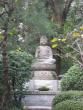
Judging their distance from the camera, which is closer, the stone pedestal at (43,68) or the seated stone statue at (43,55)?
the stone pedestal at (43,68)

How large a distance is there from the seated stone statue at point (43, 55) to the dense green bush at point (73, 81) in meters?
2.38

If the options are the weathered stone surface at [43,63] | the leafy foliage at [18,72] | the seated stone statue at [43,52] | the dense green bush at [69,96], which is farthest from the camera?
the seated stone statue at [43,52]

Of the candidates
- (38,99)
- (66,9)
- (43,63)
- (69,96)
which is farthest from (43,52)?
(69,96)

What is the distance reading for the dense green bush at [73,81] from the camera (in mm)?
10492

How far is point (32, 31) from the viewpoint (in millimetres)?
8734

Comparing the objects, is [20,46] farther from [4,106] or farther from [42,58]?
[42,58]

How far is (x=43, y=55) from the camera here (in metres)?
13.6

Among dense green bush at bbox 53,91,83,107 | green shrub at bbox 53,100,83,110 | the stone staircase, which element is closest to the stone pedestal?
the stone staircase

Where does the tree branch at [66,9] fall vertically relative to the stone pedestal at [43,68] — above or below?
above

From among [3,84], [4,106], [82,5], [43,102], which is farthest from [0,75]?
[82,5]

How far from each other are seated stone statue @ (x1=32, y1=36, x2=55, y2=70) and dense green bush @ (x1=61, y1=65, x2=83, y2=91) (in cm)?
238

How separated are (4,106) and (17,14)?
223 centimetres

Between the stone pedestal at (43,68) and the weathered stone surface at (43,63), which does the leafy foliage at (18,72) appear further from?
the weathered stone surface at (43,63)

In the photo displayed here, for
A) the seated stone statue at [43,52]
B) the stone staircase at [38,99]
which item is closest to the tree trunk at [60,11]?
the seated stone statue at [43,52]
